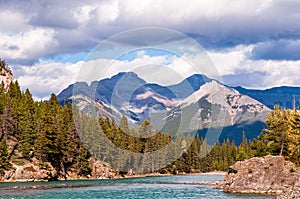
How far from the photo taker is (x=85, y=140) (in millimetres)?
148500

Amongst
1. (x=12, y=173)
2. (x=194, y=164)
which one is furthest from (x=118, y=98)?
(x=194, y=164)

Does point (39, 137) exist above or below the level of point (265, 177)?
above

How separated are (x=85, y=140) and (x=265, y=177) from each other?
81.8 meters

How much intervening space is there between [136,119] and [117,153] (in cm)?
2593

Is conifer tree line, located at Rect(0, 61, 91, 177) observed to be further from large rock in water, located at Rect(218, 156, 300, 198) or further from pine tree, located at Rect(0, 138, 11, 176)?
large rock in water, located at Rect(218, 156, 300, 198)

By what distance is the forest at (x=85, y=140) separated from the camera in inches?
3656

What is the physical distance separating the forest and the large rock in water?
10.9 m

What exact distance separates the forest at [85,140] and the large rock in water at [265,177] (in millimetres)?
10924

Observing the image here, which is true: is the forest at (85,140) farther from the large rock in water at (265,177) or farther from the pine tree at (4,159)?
the large rock in water at (265,177)

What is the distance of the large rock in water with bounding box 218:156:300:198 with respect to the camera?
76.1 meters

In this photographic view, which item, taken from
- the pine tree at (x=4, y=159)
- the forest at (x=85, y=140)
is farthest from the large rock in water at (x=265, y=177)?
the pine tree at (x=4, y=159)

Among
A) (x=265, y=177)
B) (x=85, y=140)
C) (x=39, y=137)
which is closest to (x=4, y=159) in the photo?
(x=39, y=137)

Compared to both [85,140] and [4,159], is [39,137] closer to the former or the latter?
[4,159]

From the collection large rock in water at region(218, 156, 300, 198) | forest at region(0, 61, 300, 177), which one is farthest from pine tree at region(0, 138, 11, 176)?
large rock in water at region(218, 156, 300, 198)
